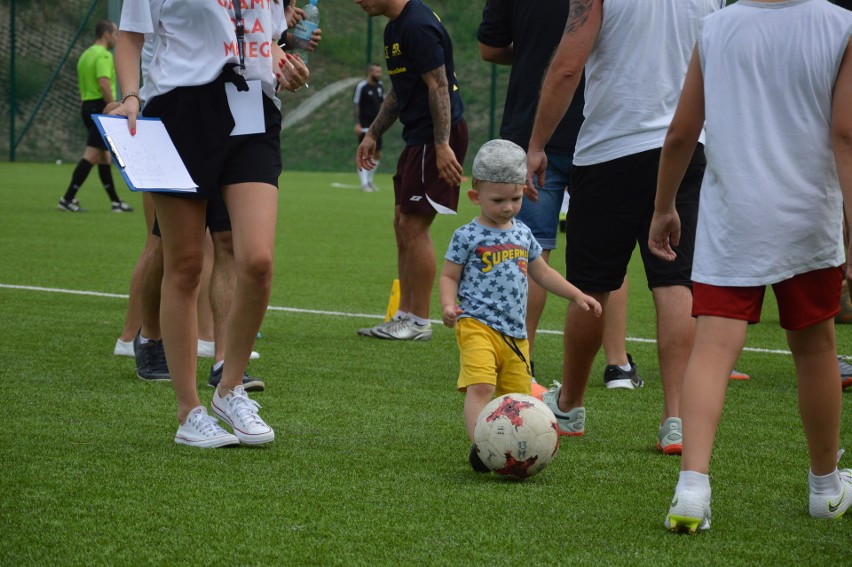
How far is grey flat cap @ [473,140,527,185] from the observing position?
4.31 metres

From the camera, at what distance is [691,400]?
11.0 ft

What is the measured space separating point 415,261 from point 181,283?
3337 millimetres

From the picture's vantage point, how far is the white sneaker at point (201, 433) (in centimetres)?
430

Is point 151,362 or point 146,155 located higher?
point 146,155

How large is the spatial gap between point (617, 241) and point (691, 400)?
1293mm

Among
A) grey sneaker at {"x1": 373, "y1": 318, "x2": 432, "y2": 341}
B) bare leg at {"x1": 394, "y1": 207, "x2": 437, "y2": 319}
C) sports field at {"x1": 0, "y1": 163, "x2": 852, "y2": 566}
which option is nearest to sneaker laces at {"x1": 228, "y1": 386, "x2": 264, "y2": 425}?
sports field at {"x1": 0, "y1": 163, "x2": 852, "y2": 566}

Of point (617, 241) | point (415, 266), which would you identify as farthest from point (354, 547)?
point (415, 266)

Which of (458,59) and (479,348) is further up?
(479,348)

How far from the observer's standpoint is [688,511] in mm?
3281

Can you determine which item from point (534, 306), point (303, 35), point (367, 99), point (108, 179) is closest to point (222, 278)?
point (303, 35)

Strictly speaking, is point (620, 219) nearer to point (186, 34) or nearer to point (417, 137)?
point (186, 34)

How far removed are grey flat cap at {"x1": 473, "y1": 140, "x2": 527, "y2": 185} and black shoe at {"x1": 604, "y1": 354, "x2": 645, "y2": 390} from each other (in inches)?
71.5

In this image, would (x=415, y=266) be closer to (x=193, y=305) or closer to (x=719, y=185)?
(x=193, y=305)

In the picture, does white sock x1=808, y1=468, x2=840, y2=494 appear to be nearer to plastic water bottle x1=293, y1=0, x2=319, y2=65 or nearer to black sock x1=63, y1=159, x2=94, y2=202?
plastic water bottle x1=293, y1=0, x2=319, y2=65
